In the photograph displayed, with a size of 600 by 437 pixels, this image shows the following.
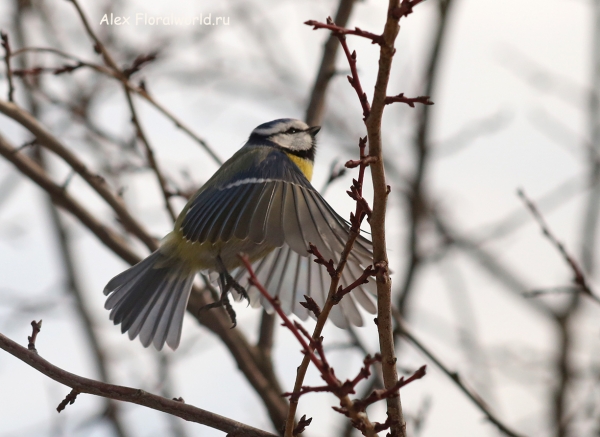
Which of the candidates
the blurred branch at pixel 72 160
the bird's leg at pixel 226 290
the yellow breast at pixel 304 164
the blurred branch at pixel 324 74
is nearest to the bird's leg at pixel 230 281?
the bird's leg at pixel 226 290

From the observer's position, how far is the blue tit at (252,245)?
9.58 feet

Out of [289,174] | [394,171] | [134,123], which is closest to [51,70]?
[134,123]

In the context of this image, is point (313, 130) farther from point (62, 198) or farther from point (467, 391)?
point (467, 391)

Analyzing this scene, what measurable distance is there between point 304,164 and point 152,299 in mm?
1273

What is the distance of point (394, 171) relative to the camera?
5.98 meters

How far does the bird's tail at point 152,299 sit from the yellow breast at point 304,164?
3.25 feet

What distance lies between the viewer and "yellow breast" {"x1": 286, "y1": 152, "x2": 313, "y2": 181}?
439cm

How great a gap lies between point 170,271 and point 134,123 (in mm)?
783

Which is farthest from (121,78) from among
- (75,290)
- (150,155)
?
(75,290)

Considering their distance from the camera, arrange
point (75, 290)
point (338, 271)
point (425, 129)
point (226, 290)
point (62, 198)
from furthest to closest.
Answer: point (75, 290) < point (425, 129) < point (62, 198) < point (226, 290) < point (338, 271)

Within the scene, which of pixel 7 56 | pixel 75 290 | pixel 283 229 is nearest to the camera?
pixel 283 229

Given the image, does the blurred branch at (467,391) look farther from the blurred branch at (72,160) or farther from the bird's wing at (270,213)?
the blurred branch at (72,160)

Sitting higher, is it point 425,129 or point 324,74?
point 425,129

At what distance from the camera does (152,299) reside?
3.73 meters
